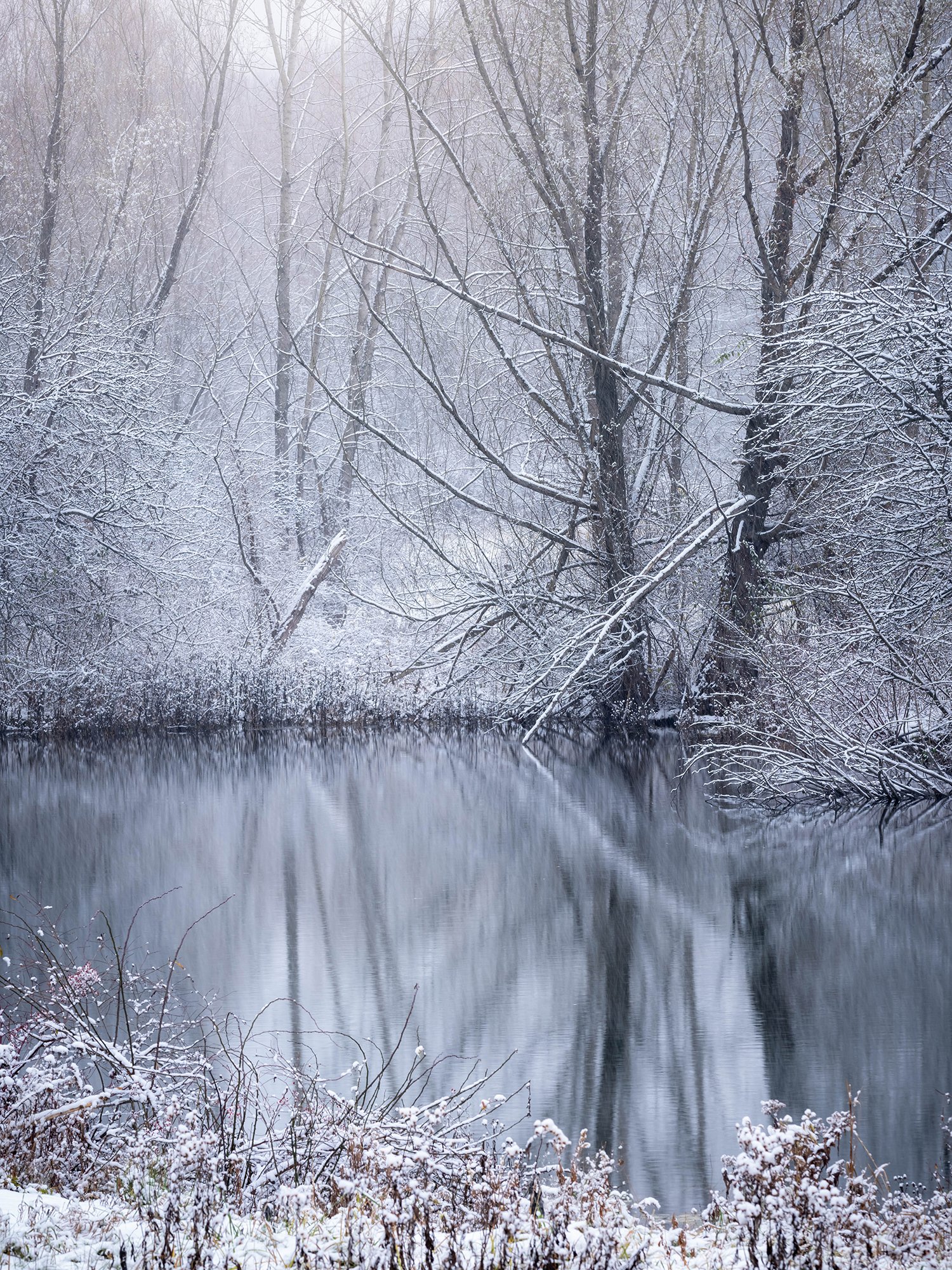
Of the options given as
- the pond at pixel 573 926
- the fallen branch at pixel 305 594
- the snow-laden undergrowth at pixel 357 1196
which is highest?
the fallen branch at pixel 305 594

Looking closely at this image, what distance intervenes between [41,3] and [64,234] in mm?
3941

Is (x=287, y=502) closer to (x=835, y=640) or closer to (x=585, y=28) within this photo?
(x=585, y=28)

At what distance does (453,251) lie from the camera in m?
23.0

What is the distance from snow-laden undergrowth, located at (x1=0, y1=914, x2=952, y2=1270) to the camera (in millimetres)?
2871

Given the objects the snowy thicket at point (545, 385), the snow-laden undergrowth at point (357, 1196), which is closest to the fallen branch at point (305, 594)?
the snowy thicket at point (545, 385)

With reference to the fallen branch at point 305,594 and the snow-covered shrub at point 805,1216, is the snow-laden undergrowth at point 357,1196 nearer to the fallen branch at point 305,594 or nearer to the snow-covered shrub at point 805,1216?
the snow-covered shrub at point 805,1216

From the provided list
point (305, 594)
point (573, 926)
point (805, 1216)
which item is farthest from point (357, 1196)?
point (305, 594)

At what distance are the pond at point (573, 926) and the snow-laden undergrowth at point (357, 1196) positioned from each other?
0.82 meters

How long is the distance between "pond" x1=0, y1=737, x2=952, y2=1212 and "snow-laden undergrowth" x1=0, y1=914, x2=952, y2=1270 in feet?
2.69

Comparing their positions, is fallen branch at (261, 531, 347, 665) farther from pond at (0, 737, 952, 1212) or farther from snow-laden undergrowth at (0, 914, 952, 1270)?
snow-laden undergrowth at (0, 914, 952, 1270)

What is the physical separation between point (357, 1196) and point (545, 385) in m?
14.6

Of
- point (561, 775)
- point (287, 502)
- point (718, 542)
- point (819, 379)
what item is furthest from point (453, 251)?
point (819, 379)

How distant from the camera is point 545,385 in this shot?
1712 cm

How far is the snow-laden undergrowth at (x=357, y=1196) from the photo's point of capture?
2871 millimetres
